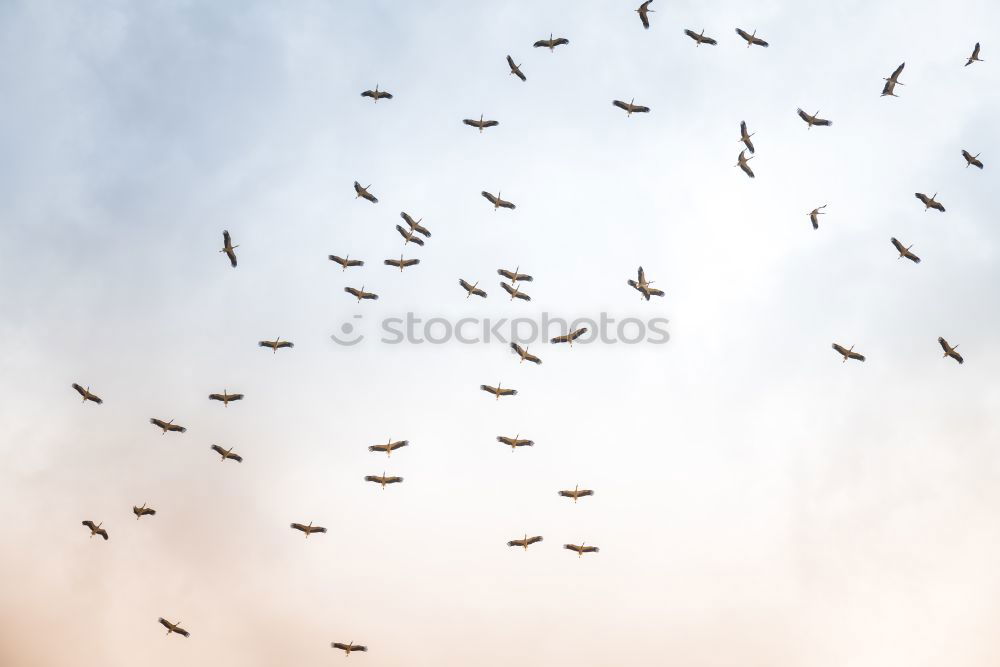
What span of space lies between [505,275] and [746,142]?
112 ft

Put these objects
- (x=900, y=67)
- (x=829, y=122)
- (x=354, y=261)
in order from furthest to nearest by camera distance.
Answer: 1. (x=354, y=261)
2. (x=829, y=122)
3. (x=900, y=67)

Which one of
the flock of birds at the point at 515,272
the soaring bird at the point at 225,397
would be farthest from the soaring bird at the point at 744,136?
the soaring bird at the point at 225,397

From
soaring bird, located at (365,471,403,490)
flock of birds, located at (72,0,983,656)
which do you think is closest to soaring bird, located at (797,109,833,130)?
flock of birds, located at (72,0,983,656)

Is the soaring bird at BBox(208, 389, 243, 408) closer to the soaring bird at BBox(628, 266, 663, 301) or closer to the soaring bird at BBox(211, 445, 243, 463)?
the soaring bird at BBox(211, 445, 243, 463)

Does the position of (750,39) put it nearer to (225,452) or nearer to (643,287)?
(643,287)

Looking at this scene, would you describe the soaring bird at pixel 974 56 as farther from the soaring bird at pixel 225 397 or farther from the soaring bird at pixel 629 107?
the soaring bird at pixel 225 397

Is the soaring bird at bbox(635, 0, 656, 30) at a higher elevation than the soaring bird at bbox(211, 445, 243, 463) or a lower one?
higher

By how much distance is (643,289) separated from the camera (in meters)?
127

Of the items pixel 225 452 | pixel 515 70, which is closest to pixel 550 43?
pixel 515 70

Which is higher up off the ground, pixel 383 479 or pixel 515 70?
pixel 515 70

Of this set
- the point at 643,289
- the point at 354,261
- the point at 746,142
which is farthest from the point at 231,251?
the point at 746,142

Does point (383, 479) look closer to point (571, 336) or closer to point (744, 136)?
point (571, 336)

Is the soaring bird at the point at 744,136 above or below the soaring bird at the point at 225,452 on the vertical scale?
above

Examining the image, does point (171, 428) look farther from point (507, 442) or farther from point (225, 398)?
point (507, 442)
